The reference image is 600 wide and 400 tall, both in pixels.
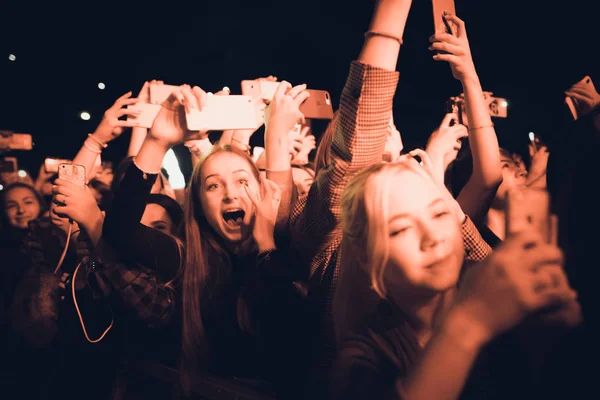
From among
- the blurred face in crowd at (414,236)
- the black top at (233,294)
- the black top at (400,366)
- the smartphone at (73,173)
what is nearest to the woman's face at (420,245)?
the blurred face in crowd at (414,236)

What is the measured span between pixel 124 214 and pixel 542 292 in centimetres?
146

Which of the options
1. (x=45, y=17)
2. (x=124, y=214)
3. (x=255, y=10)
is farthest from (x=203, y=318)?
(x=45, y=17)

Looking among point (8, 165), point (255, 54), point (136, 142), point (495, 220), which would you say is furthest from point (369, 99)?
point (255, 54)

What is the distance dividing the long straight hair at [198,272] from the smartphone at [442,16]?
94cm

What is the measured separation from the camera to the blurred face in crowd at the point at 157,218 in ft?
7.76

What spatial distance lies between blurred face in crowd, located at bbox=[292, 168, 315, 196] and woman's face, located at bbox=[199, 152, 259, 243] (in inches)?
26.3

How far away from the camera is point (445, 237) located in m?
0.96

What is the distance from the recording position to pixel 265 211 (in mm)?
1771

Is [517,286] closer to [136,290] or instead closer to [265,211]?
[265,211]

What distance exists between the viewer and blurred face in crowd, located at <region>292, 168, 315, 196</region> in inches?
101

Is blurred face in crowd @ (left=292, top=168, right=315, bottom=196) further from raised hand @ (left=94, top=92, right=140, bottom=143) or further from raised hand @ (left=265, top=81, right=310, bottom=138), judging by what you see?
raised hand @ (left=94, top=92, right=140, bottom=143)

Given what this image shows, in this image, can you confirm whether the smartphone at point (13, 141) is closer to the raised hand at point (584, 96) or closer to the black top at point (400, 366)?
the black top at point (400, 366)

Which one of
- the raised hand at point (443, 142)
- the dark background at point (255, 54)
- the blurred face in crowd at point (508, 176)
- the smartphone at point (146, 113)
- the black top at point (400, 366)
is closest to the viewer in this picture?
the black top at point (400, 366)

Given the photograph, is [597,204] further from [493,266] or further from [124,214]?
[124,214]
